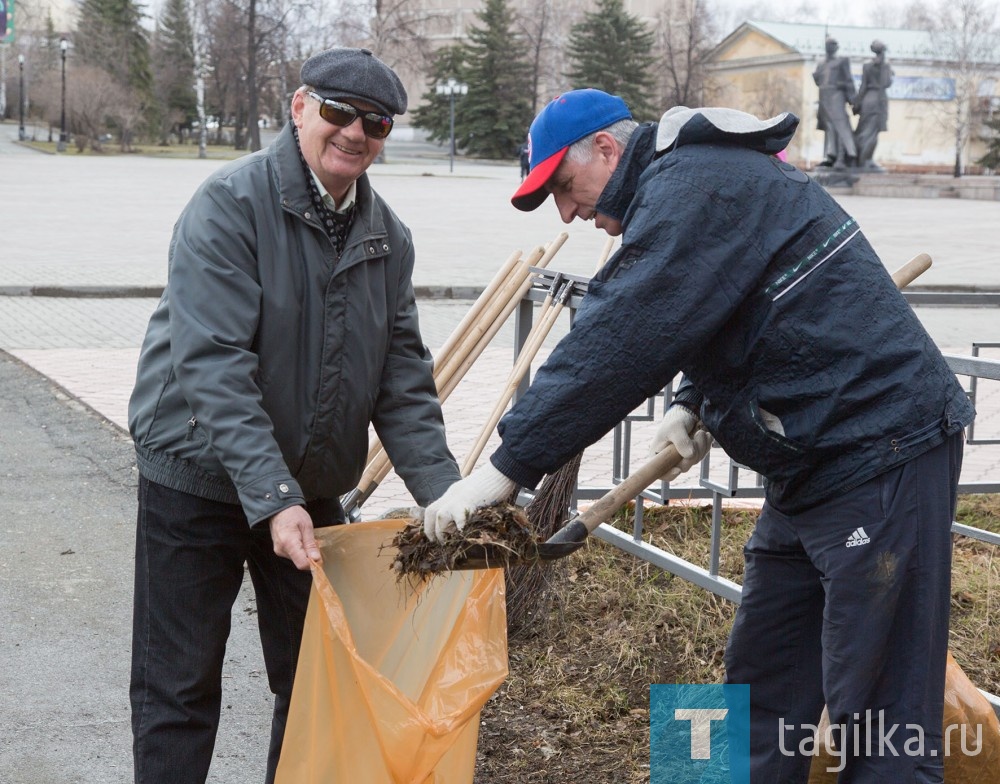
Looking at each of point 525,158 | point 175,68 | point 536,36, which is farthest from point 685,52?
point 525,158

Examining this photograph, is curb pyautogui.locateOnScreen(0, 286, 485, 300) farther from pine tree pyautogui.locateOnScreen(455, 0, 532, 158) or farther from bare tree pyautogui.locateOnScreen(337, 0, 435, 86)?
pine tree pyautogui.locateOnScreen(455, 0, 532, 158)

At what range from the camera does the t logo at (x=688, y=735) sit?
3.31 metres

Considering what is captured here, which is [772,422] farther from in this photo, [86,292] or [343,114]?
[86,292]

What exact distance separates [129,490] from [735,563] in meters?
2.97

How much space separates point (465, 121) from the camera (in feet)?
213

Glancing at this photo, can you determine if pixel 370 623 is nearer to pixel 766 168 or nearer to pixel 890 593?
pixel 890 593

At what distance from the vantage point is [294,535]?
245cm

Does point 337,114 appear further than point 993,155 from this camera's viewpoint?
No

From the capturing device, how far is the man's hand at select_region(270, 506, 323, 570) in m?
2.44

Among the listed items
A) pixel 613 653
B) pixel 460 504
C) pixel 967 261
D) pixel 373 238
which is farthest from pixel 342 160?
pixel 967 261

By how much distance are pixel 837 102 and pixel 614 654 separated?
36.5 m

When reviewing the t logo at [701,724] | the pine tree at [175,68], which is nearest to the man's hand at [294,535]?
the t logo at [701,724]

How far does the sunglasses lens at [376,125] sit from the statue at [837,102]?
37196 mm

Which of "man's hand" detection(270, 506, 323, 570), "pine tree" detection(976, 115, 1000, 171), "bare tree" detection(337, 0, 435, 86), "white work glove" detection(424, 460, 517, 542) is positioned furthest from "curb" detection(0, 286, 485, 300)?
"pine tree" detection(976, 115, 1000, 171)
